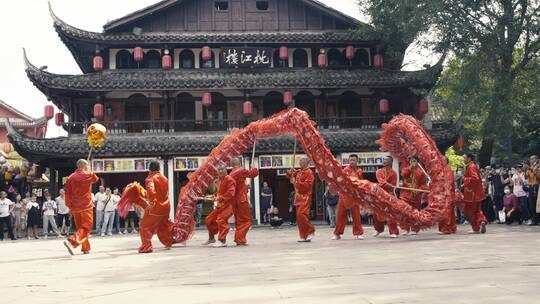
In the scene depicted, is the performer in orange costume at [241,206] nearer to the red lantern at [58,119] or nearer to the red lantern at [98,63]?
the red lantern at [98,63]

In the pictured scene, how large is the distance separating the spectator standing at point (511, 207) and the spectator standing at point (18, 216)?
1546 cm

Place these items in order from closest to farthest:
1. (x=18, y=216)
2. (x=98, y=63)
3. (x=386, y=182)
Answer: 1. (x=386, y=182)
2. (x=18, y=216)
3. (x=98, y=63)

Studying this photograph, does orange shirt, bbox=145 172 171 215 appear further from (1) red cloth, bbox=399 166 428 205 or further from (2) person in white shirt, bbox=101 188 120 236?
(2) person in white shirt, bbox=101 188 120 236

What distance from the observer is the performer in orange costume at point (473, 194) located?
39.4ft

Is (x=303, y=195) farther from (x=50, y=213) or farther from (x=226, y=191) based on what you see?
(x=50, y=213)

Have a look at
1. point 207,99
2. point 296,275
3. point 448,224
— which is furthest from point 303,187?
point 207,99

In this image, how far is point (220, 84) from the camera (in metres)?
22.2

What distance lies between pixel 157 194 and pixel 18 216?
1052 centimetres

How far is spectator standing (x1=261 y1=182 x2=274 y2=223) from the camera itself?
21.0 m

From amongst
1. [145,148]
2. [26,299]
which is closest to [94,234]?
[145,148]

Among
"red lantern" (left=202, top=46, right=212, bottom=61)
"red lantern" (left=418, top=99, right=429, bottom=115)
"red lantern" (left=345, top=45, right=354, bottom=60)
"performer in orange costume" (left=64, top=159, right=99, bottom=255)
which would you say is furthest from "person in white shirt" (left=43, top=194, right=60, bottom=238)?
"red lantern" (left=418, top=99, right=429, bottom=115)

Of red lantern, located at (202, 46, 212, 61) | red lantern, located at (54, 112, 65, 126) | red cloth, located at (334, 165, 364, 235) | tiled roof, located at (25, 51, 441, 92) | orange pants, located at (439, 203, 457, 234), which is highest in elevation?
red lantern, located at (202, 46, 212, 61)

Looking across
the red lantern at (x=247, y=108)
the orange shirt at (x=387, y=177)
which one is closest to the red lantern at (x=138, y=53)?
the red lantern at (x=247, y=108)

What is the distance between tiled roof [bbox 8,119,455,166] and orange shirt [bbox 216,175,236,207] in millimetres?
10495
